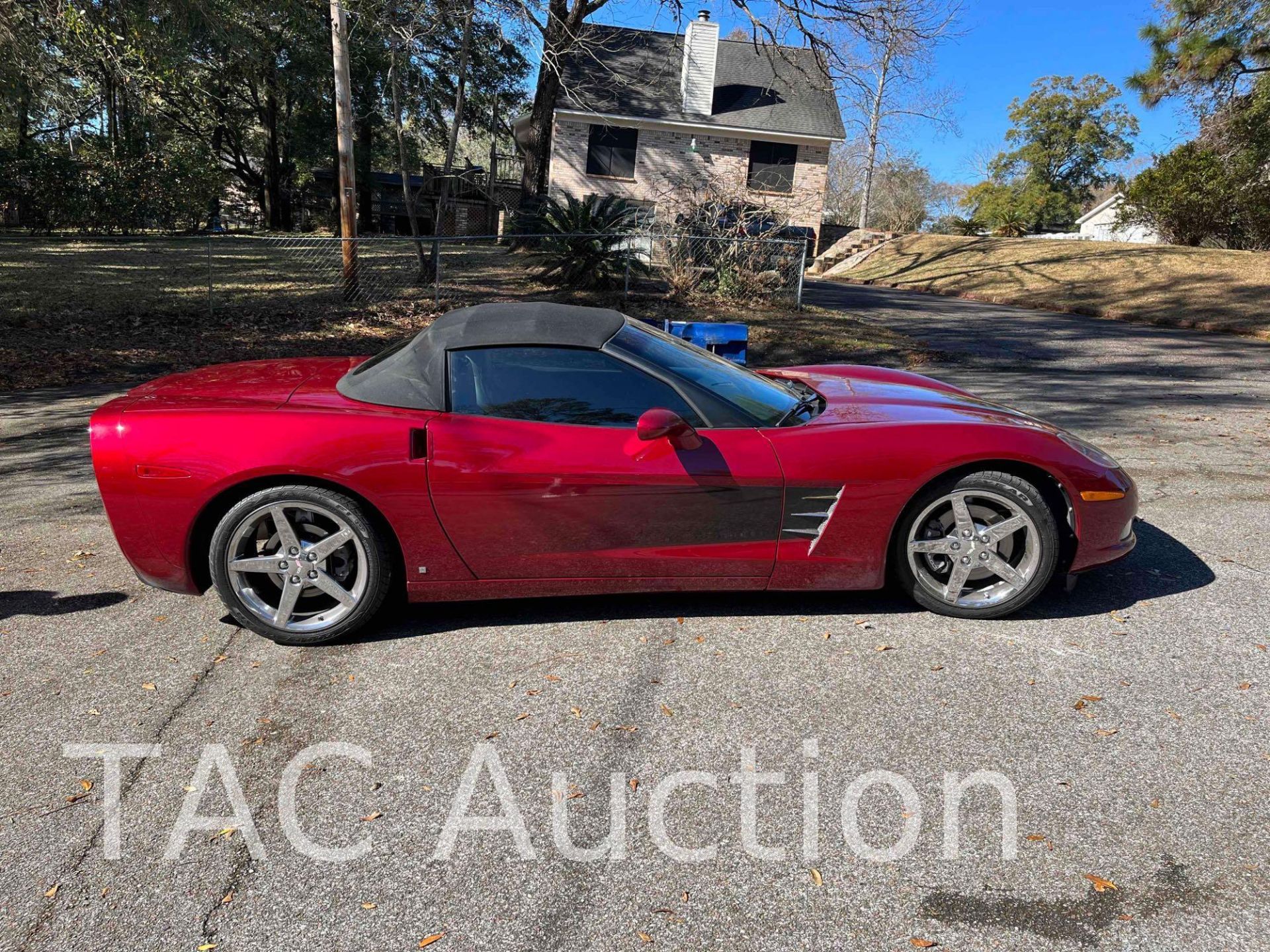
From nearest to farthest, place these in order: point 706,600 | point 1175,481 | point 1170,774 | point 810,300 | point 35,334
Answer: point 1170,774 < point 706,600 < point 1175,481 < point 35,334 < point 810,300

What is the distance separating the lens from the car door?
3.48 metres

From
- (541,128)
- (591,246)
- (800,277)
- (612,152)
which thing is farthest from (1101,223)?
(591,246)

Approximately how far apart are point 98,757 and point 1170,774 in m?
3.44

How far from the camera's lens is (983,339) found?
1357 cm

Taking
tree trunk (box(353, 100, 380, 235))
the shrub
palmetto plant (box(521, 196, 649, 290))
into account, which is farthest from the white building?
tree trunk (box(353, 100, 380, 235))

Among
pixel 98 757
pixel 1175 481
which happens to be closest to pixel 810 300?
pixel 1175 481

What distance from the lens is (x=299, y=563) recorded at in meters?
3.52

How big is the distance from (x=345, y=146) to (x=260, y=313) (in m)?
2.73

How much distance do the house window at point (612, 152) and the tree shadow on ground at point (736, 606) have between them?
26346mm

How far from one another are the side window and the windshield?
137 millimetres

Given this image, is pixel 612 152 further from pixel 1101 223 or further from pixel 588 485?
pixel 1101 223

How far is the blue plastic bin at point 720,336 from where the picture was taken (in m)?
8.67

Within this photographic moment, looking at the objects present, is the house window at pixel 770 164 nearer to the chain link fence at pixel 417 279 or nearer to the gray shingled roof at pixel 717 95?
the gray shingled roof at pixel 717 95

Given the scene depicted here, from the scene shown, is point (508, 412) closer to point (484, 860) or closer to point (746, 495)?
point (746, 495)
